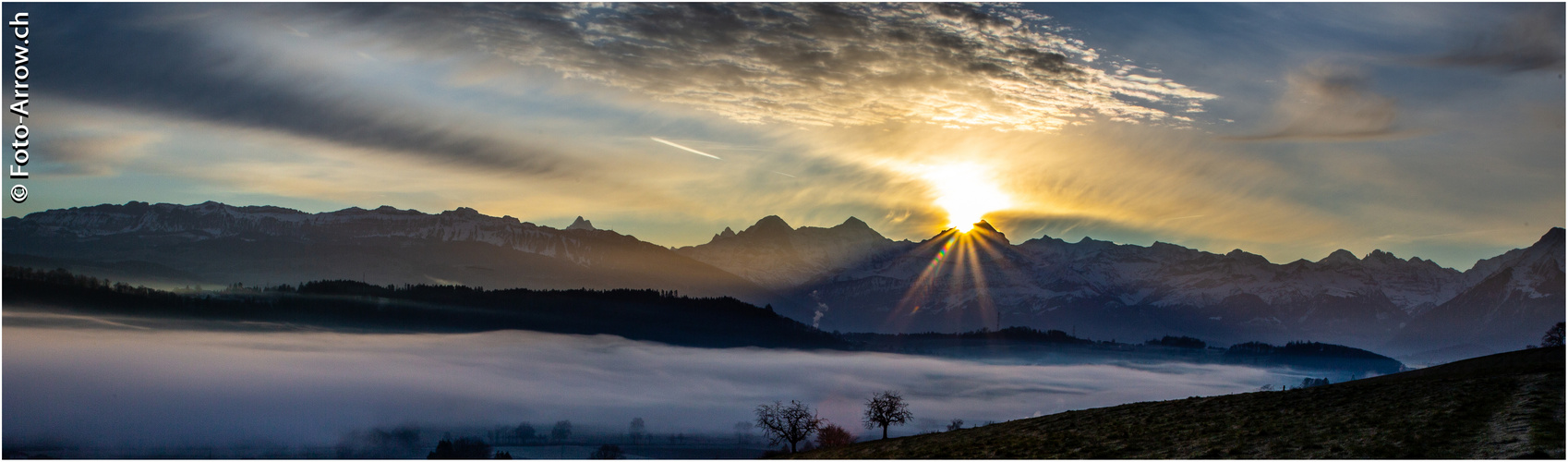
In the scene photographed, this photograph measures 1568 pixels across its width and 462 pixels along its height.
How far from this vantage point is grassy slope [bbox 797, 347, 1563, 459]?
60.5m

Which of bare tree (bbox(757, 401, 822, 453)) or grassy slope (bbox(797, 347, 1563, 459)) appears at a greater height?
grassy slope (bbox(797, 347, 1563, 459))

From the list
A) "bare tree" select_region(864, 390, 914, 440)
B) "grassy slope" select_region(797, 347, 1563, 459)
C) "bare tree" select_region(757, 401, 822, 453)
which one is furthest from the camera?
"bare tree" select_region(757, 401, 822, 453)

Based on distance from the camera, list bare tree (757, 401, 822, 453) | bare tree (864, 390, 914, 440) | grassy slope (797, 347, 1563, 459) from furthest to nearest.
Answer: bare tree (757, 401, 822, 453), bare tree (864, 390, 914, 440), grassy slope (797, 347, 1563, 459)

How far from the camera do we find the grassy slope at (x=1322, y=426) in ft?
198

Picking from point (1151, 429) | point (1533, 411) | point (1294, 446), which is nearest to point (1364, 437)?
point (1294, 446)

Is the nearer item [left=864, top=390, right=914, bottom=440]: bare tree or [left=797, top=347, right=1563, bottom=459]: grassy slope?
[left=797, top=347, right=1563, bottom=459]: grassy slope

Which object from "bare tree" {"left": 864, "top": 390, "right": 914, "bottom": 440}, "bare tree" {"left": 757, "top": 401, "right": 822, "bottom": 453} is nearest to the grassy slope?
"bare tree" {"left": 864, "top": 390, "right": 914, "bottom": 440}

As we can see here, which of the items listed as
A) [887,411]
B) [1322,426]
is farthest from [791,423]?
[1322,426]

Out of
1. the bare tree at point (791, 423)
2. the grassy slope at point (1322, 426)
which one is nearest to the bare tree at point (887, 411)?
the bare tree at point (791, 423)

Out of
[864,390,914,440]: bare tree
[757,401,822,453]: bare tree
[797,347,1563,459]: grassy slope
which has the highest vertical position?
[797,347,1563,459]: grassy slope

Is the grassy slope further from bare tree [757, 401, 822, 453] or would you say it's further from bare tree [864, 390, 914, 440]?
bare tree [757, 401, 822, 453]

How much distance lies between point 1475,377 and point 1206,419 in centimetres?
2657

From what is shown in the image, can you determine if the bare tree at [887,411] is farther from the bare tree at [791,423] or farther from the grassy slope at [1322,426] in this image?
the grassy slope at [1322,426]

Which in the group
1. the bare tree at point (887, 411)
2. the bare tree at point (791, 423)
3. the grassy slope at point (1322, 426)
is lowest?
the bare tree at point (791, 423)
